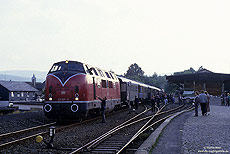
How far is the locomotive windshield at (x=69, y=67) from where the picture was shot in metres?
15.1

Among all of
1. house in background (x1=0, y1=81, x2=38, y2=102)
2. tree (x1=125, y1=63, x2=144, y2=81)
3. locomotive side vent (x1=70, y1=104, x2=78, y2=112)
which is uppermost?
tree (x1=125, y1=63, x2=144, y2=81)

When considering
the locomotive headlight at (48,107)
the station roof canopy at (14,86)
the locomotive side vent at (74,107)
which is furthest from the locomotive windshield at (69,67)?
the station roof canopy at (14,86)

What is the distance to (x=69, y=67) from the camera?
1535cm

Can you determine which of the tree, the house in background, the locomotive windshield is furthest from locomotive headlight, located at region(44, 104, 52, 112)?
the tree

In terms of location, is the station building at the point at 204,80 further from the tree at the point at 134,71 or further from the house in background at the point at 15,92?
the tree at the point at 134,71

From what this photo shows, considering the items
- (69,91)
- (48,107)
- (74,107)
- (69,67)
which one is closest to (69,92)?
(69,91)

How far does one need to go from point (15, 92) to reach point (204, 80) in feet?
134

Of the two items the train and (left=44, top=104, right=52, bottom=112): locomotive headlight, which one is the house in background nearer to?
the train

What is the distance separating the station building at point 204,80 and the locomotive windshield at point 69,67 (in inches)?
1289

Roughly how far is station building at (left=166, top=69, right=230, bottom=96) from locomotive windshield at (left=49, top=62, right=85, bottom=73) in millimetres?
32739

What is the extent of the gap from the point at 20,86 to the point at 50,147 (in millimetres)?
61828

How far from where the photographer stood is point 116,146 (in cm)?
905

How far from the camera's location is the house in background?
199 feet

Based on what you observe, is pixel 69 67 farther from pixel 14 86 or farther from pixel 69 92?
pixel 14 86
